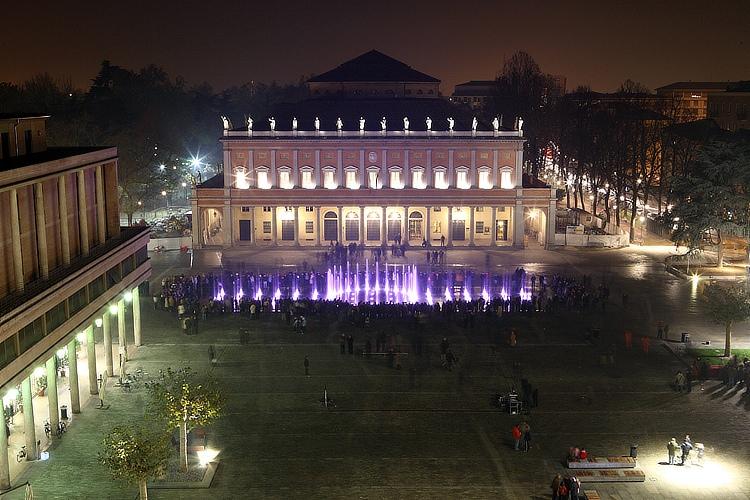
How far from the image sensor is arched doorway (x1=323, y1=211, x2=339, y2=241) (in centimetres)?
7181

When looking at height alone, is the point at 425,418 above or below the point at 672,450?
below

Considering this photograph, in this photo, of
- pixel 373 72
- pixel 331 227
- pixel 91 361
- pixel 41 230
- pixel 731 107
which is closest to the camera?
pixel 41 230

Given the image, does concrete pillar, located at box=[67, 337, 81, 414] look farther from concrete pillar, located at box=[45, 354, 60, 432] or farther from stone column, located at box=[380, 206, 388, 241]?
stone column, located at box=[380, 206, 388, 241]

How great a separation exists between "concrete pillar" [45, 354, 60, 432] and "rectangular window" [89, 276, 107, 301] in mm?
4298

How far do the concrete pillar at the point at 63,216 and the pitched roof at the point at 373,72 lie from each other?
2065 inches

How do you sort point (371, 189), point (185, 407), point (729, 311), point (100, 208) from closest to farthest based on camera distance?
point (185, 407), point (100, 208), point (729, 311), point (371, 189)

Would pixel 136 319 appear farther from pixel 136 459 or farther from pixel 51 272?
pixel 136 459

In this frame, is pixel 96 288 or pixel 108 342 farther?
pixel 108 342

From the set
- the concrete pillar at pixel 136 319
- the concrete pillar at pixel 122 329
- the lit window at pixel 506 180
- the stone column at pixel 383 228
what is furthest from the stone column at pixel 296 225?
the concrete pillar at pixel 122 329

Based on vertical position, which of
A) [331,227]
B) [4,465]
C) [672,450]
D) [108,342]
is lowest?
[672,450]

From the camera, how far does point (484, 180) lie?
71.5 m

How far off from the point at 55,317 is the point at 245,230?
1696 inches

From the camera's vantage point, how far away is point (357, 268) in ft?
203

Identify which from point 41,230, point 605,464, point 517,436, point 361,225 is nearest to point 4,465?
point 41,230
